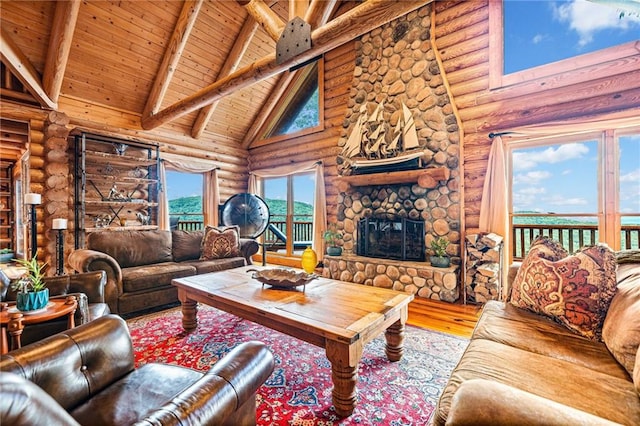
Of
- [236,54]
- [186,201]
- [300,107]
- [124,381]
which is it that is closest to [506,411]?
[124,381]

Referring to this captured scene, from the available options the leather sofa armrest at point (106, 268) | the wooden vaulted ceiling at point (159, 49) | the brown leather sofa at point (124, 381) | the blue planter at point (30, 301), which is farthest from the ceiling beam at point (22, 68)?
the brown leather sofa at point (124, 381)

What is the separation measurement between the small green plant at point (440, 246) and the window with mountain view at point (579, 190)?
960 mm

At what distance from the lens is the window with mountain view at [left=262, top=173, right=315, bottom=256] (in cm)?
605

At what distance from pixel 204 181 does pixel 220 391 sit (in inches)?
234

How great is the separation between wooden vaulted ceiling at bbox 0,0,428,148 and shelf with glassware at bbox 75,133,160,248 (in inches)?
22.5

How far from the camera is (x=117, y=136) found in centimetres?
482

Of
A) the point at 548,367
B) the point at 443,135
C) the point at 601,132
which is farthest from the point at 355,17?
the point at 601,132

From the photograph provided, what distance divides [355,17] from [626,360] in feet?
9.41

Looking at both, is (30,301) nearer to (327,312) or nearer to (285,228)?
(327,312)

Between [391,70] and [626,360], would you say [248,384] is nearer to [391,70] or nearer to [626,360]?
[626,360]

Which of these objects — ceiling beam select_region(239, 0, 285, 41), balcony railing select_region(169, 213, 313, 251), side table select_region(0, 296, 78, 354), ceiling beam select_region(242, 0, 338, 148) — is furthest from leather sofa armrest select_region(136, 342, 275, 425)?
ceiling beam select_region(242, 0, 338, 148)

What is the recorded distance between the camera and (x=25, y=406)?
1.75 ft

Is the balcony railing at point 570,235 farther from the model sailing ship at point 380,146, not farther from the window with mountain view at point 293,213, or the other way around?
the window with mountain view at point 293,213

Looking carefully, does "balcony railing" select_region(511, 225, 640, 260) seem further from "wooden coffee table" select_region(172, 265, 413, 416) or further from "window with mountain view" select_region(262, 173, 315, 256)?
"window with mountain view" select_region(262, 173, 315, 256)
